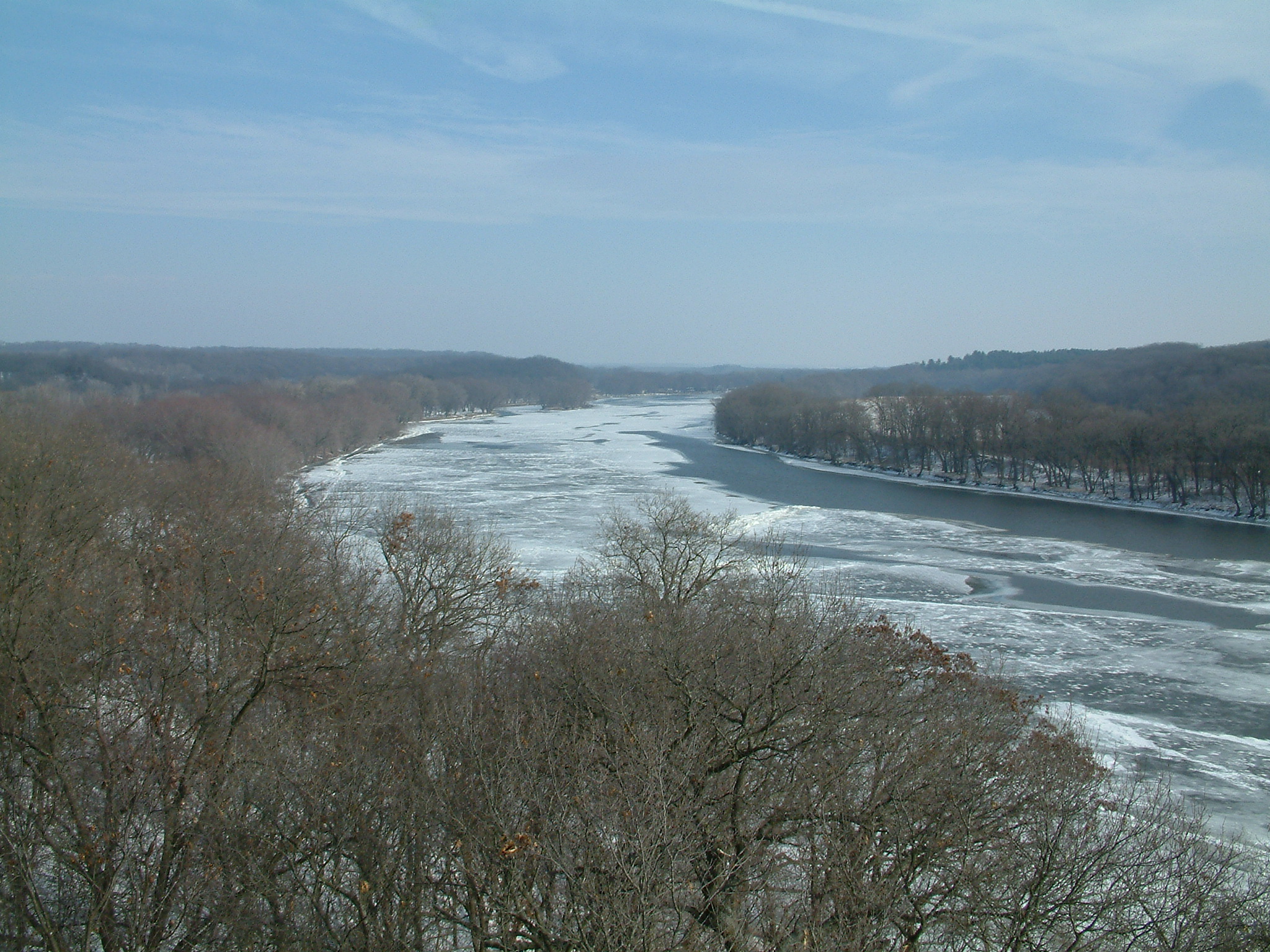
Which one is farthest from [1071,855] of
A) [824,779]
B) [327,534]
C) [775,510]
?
[775,510]

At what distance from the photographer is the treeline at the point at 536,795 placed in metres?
5.34

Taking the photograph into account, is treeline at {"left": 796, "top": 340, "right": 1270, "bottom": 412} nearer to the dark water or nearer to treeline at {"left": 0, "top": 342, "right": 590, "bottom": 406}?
the dark water

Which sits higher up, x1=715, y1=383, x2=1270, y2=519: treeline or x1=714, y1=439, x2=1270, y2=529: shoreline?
x1=715, y1=383, x2=1270, y2=519: treeline

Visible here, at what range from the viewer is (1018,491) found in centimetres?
4209

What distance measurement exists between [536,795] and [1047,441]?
4362 centimetres

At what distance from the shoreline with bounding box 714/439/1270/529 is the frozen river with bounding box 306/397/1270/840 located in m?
0.76

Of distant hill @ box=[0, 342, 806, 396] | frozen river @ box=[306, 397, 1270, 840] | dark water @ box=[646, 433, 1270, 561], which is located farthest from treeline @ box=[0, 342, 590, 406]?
dark water @ box=[646, 433, 1270, 561]

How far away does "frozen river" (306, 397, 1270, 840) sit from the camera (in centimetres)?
1317

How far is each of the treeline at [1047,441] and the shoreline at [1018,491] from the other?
0.76 metres

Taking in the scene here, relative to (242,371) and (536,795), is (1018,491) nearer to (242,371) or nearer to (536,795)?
(536,795)

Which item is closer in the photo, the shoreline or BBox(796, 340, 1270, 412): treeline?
the shoreline

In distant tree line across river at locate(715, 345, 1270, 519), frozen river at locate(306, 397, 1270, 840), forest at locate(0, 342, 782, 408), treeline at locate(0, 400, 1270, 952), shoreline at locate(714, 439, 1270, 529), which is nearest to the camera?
treeline at locate(0, 400, 1270, 952)

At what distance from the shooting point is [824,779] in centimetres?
656

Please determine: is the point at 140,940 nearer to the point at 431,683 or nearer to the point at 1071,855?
the point at 431,683
